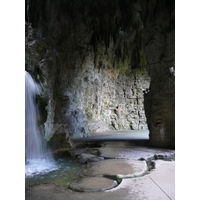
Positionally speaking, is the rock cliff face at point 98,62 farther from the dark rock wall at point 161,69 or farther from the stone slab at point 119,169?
the stone slab at point 119,169

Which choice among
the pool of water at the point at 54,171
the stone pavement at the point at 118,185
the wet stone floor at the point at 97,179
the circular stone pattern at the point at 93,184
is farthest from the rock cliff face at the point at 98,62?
the circular stone pattern at the point at 93,184

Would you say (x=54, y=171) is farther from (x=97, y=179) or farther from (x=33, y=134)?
(x=33, y=134)

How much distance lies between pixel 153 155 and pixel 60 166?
2.79 meters

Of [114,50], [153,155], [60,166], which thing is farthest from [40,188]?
[114,50]

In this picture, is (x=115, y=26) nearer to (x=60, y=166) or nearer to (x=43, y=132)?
(x=43, y=132)

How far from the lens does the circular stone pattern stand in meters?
3.06

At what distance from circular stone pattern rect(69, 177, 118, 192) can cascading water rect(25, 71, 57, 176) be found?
2.45 meters

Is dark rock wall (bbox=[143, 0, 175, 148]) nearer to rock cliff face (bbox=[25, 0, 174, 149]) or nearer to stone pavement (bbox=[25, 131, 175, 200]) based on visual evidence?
rock cliff face (bbox=[25, 0, 174, 149])

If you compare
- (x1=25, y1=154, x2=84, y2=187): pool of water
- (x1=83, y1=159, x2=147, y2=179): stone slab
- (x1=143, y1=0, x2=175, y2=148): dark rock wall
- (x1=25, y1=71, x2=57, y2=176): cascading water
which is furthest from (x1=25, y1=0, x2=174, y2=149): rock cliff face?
(x1=83, y1=159, x2=147, y2=179): stone slab

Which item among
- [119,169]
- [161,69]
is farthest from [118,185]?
[161,69]

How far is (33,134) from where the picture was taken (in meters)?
6.36

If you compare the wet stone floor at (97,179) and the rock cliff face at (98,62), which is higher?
the rock cliff face at (98,62)

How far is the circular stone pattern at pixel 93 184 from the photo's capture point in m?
3.06

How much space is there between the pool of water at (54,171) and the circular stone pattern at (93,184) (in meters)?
0.47
